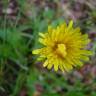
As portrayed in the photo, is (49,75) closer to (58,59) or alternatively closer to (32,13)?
(32,13)

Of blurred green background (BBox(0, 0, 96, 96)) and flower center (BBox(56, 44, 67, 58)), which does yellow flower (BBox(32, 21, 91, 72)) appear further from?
blurred green background (BBox(0, 0, 96, 96))

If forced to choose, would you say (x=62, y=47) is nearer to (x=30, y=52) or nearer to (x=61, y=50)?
(x=61, y=50)

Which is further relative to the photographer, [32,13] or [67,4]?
[67,4]

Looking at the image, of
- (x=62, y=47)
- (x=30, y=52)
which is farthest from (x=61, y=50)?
(x=30, y=52)

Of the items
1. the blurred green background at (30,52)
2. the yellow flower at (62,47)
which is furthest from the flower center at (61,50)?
the blurred green background at (30,52)

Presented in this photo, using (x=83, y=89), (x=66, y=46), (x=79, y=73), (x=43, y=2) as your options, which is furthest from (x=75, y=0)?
(x=66, y=46)

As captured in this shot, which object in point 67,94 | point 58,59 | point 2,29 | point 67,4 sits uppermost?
point 67,4

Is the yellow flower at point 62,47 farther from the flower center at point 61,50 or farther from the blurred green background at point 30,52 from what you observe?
the blurred green background at point 30,52
